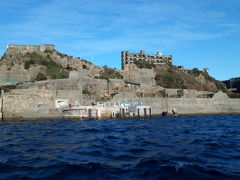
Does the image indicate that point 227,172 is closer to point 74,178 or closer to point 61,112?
point 74,178

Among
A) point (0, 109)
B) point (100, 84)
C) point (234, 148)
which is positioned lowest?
point (234, 148)

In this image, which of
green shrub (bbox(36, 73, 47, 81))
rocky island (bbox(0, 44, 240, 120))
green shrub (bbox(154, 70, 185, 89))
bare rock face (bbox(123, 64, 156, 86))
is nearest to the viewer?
rocky island (bbox(0, 44, 240, 120))

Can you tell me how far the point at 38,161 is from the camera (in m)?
10.4

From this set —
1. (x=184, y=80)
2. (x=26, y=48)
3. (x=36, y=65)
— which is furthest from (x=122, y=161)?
(x=184, y=80)

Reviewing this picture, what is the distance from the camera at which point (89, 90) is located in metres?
56.4

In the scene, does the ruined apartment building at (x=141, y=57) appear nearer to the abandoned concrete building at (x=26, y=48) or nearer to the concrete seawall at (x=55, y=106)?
the abandoned concrete building at (x=26, y=48)

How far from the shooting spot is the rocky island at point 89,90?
132ft

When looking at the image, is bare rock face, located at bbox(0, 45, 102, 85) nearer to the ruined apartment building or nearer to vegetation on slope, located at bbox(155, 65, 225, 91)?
vegetation on slope, located at bbox(155, 65, 225, 91)

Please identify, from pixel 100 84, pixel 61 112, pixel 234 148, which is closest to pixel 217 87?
pixel 100 84

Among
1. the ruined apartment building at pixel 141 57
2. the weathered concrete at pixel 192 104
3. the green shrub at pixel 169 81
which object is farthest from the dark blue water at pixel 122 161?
the ruined apartment building at pixel 141 57

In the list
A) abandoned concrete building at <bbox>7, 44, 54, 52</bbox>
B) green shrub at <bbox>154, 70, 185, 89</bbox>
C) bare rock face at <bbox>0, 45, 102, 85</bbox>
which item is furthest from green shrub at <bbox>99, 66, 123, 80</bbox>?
abandoned concrete building at <bbox>7, 44, 54, 52</bbox>

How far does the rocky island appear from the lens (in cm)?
4022

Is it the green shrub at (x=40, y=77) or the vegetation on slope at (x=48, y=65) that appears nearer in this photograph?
the green shrub at (x=40, y=77)

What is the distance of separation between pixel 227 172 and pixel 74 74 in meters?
52.0
